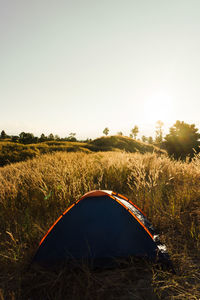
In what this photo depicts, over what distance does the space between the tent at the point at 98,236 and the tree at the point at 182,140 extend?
19.2 metres

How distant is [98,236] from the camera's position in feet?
8.48

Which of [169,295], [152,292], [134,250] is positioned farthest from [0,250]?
[169,295]

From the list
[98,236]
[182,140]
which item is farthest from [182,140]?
[98,236]

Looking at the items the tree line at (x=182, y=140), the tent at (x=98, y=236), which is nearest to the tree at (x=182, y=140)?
the tree line at (x=182, y=140)

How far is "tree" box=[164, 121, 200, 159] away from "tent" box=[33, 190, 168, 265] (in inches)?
757

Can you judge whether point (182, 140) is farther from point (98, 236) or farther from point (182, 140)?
point (98, 236)

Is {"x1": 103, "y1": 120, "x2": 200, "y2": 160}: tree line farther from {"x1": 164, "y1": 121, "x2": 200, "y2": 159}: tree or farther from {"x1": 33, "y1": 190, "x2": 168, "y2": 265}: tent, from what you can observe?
{"x1": 33, "y1": 190, "x2": 168, "y2": 265}: tent

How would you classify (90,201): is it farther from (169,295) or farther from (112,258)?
(169,295)

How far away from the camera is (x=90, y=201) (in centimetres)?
276

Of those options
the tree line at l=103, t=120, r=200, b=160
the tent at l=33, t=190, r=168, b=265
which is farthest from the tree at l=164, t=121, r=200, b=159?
the tent at l=33, t=190, r=168, b=265

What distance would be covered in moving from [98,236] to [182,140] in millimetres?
20208

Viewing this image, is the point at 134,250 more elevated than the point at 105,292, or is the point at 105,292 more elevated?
the point at 134,250

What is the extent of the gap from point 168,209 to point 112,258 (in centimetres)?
180

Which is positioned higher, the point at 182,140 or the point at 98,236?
the point at 182,140
